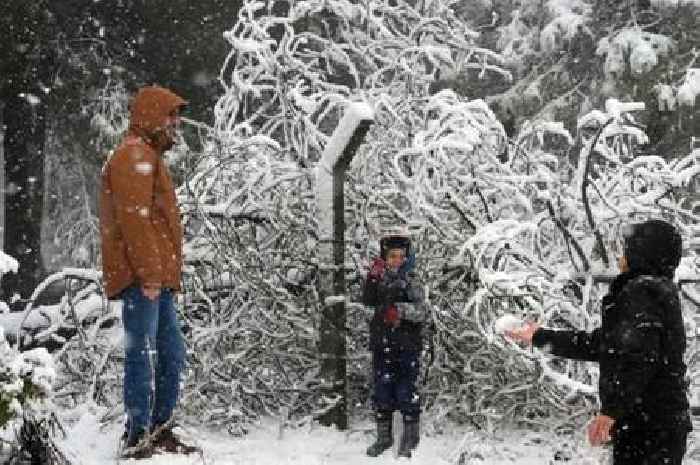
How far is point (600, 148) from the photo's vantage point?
20.7 ft

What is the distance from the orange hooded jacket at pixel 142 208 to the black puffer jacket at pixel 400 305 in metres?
1.31

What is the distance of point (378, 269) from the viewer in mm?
5637

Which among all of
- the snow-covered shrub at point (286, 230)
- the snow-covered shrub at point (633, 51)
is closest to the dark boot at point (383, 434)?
the snow-covered shrub at point (286, 230)

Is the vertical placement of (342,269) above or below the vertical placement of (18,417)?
above

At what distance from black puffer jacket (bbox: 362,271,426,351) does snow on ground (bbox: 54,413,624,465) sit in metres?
0.58

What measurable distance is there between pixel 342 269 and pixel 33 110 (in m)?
10.3

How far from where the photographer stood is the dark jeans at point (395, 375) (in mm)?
5445

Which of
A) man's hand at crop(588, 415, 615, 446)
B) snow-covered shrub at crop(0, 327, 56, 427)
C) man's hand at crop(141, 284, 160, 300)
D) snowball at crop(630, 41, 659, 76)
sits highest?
snowball at crop(630, 41, 659, 76)

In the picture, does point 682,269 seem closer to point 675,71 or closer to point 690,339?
point 690,339

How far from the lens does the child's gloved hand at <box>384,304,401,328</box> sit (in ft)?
18.0

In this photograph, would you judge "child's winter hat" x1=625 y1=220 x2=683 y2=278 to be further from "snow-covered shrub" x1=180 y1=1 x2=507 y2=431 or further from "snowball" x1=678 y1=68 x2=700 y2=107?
"snowball" x1=678 y1=68 x2=700 y2=107

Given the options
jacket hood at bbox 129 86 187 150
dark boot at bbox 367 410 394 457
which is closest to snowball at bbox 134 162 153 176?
jacket hood at bbox 129 86 187 150

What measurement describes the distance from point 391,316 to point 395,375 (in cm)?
33

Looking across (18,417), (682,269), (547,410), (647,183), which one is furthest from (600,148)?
(18,417)
